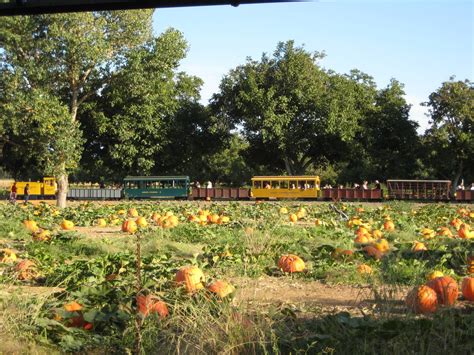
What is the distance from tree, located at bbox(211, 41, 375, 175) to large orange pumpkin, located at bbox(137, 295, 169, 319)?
40651 mm

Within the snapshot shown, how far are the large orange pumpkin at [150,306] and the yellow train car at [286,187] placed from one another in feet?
130

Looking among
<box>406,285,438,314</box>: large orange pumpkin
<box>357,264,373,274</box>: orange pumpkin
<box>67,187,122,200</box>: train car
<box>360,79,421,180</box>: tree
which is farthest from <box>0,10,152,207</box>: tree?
<box>360,79,421,180</box>: tree

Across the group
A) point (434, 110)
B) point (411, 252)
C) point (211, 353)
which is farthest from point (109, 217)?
point (434, 110)

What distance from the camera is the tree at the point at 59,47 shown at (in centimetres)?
2722

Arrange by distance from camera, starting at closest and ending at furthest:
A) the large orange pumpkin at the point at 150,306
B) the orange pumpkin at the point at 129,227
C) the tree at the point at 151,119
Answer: the large orange pumpkin at the point at 150,306 → the orange pumpkin at the point at 129,227 → the tree at the point at 151,119

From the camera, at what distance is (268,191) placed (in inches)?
1761

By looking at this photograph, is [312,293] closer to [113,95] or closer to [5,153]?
[113,95]

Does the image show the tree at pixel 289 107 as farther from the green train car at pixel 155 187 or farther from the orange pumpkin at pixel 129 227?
the orange pumpkin at pixel 129 227

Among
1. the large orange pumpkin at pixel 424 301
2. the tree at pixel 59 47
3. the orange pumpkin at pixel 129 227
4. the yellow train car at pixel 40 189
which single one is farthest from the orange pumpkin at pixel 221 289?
the yellow train car at pixel 40 189

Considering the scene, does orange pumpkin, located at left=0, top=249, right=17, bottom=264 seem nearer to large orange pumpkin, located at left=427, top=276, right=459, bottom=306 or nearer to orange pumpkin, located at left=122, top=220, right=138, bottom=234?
orange pumpkin, located at left=122, top=220, right=138, bottom=234

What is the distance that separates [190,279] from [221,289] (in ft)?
1.45

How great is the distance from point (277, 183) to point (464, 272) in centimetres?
3806

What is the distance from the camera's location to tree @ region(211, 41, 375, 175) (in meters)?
45.8

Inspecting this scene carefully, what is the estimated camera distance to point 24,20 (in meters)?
28.3
